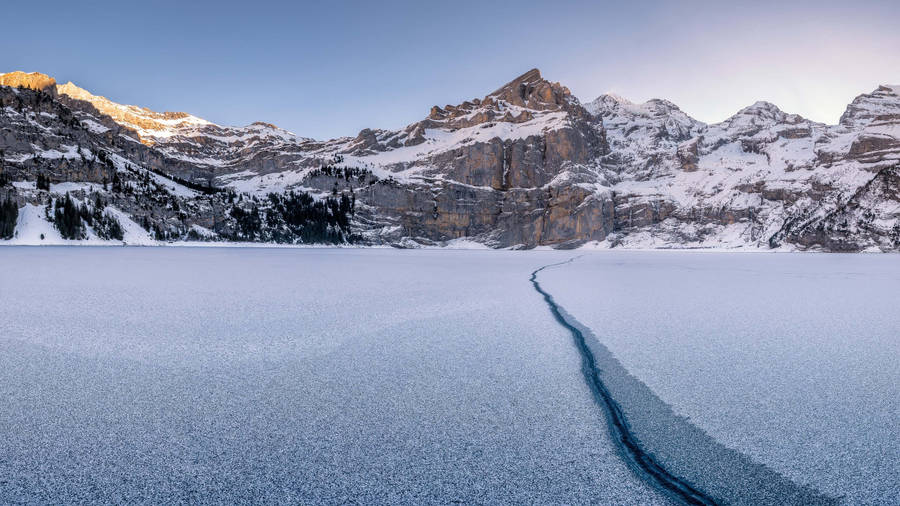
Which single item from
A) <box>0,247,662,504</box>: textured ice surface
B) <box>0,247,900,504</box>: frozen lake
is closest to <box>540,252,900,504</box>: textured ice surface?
<box>0,247,900,504</box>: frozen lake

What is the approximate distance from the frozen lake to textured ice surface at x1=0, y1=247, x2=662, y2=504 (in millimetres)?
19

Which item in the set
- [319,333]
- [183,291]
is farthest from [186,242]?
[319,333]

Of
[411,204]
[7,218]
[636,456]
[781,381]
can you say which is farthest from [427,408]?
[411,204]

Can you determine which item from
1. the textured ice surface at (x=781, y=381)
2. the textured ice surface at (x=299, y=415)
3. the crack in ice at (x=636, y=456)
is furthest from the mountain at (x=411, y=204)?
the crack in ice at (x=636, y=456)

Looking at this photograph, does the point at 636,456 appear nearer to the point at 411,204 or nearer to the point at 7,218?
the point at 7,218

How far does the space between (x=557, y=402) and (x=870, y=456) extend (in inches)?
84.2

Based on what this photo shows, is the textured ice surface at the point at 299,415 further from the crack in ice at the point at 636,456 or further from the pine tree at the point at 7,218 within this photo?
the pine tree at the point at 7,218

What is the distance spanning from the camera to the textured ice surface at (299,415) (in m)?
2.51

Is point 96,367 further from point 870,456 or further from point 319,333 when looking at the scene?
point 870,456

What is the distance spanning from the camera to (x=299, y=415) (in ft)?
11.8

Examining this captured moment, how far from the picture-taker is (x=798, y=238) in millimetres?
134000

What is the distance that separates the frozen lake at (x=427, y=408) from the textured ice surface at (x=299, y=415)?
0.06 feet

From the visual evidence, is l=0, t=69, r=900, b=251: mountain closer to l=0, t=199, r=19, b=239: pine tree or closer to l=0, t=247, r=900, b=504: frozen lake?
l=0, t=199, r=19, b=239: pine tree

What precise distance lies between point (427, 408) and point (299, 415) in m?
1.09
